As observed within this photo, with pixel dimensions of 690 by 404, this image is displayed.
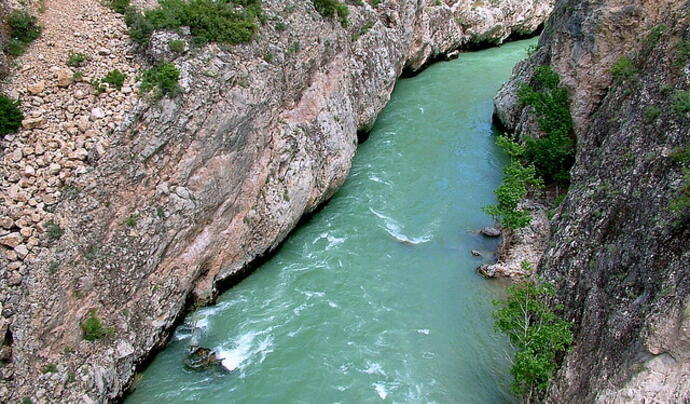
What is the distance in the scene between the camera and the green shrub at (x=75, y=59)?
15959mm

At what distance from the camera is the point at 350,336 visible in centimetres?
1652

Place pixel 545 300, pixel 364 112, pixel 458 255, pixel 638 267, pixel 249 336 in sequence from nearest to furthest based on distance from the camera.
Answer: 1. pixel 638 267
2. pixel 545 300
3. pixel 249 336
4. pixel 458 255
5. pixel 364 112

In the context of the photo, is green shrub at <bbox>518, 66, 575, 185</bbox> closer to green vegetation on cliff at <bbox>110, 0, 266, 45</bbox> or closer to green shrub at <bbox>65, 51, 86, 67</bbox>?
green vegetation on cliff at <bbox>110, 0, 266, 45</bbox>

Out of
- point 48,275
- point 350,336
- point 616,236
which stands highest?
point 48,275

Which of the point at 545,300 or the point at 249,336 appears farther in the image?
the point at 249,336

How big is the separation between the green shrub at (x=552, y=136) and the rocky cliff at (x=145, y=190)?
8.59 metres

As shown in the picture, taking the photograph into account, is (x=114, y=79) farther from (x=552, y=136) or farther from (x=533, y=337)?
(x=552, y=136)

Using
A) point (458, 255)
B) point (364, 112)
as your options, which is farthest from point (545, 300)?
point (364, 112)

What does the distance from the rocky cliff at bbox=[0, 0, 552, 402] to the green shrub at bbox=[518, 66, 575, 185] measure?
338 inches

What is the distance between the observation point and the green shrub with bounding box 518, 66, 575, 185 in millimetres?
22000

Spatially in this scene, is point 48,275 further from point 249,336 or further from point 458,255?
point 458,255

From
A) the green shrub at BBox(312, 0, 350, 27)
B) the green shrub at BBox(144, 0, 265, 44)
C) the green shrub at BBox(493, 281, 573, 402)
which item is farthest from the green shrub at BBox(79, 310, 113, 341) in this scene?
the green shrub at BBox(312, 0, 350, 27)

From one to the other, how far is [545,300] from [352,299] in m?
6.34

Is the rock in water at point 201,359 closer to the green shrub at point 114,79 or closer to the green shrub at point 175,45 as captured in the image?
the green shrub at point 114,79
